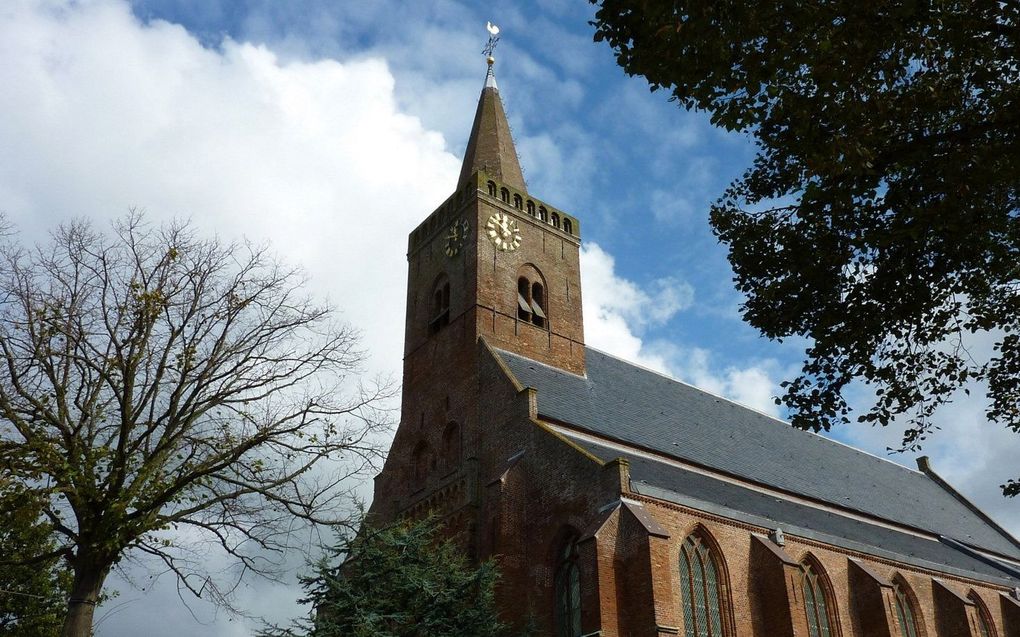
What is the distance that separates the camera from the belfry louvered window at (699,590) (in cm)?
1991

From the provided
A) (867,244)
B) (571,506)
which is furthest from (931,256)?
(571,506)

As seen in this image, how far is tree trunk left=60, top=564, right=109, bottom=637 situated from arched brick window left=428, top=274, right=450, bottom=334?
1608cm

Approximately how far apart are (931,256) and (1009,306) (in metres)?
1.53

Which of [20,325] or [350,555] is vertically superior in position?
[20,325]

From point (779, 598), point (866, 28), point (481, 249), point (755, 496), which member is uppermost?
point (481, 249)

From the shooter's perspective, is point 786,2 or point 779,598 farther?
point 779,598

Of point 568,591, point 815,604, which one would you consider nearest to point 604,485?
point 568,591

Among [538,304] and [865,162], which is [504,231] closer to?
[538,304]

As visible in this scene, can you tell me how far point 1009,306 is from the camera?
11.5 m

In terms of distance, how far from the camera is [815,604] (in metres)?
22.9

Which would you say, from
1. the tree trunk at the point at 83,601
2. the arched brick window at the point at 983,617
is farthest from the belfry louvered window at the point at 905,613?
the tree trunk at the point at 83,601

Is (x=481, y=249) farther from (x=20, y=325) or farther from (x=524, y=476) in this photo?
(x=20, y=325)

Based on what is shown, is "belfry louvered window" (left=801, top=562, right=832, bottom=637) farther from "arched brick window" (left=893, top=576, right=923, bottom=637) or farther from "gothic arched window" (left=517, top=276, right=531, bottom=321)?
"gothic arched window" (left=517, top=276, right=531, bottom=321)

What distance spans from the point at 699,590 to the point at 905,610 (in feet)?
30.2
